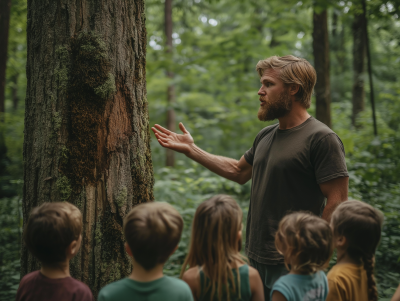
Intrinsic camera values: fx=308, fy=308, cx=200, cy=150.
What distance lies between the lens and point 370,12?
5.87 metres

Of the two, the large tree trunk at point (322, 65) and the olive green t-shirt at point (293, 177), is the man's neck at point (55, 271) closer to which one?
the olive green t-shirt at point (293, 177)

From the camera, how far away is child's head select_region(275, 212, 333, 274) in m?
1.68

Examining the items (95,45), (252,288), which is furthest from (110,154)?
(252,288)

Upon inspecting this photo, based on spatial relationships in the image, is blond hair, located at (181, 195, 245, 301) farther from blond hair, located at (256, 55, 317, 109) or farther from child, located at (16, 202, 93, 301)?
blond hair, located at (256, 55, 317, 109)

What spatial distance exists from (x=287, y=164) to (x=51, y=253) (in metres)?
1.73

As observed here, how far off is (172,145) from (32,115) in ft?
3.86

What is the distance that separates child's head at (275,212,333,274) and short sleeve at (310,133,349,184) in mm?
623

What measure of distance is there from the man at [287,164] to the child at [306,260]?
2.01ft

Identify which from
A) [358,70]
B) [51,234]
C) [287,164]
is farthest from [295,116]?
[358,70]

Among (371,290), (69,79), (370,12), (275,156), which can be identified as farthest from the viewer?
(370,12)

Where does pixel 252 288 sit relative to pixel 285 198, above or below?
below

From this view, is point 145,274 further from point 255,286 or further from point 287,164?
point 287,164

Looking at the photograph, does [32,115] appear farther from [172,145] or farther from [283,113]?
[283,113]

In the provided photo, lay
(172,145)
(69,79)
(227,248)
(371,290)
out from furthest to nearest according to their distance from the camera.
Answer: (172,145), (69,79), (371,290), (227,248)
